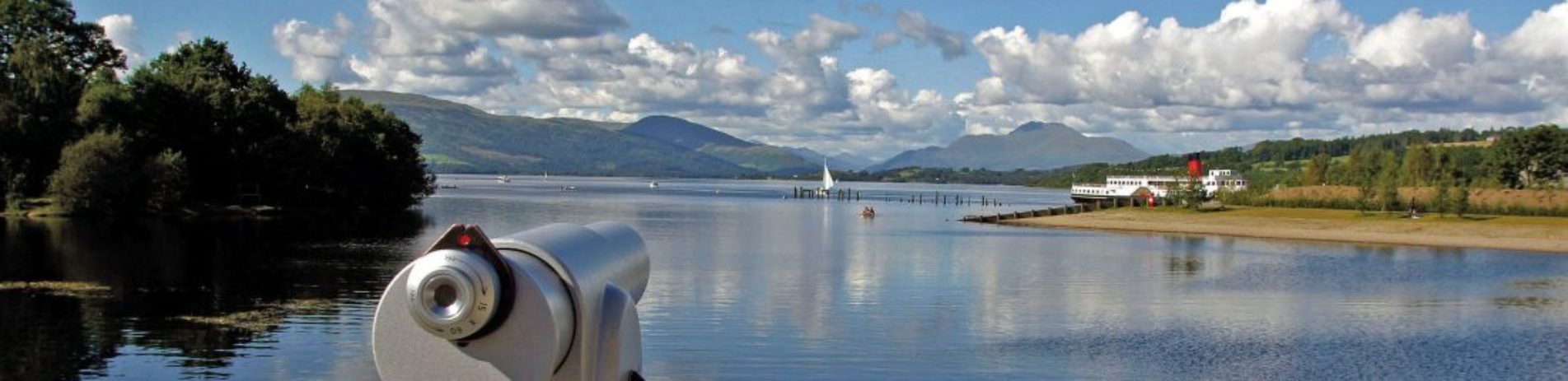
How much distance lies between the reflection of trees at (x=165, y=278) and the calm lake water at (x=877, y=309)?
0.13 m

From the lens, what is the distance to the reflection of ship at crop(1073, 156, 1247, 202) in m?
169

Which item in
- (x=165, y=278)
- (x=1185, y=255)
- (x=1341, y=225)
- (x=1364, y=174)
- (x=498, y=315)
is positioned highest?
(x=1364, y=174)

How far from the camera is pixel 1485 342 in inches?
1254

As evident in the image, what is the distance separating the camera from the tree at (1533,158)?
438ft

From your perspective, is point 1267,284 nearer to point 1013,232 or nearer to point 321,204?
point 1013,232

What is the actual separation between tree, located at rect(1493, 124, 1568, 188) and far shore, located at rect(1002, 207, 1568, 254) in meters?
38.7

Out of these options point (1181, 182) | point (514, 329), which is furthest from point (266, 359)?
point (1181, 182)

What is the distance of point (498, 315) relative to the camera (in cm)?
795

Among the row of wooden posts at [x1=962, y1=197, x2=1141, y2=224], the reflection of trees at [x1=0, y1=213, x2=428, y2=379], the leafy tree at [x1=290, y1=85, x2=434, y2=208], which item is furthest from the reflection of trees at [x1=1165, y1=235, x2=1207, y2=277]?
the leafy tree at [x1=290, y1=85, x2=434, y2=208]

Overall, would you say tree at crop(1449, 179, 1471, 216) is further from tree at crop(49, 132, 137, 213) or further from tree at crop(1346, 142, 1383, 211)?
tree at crop(49, 132, 137, 213)

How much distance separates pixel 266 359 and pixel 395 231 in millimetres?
57067

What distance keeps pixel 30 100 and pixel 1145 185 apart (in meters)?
137

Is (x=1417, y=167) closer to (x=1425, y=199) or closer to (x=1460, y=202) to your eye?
(x=1425, y=199)

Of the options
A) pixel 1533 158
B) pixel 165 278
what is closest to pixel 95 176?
pixel 165 278
